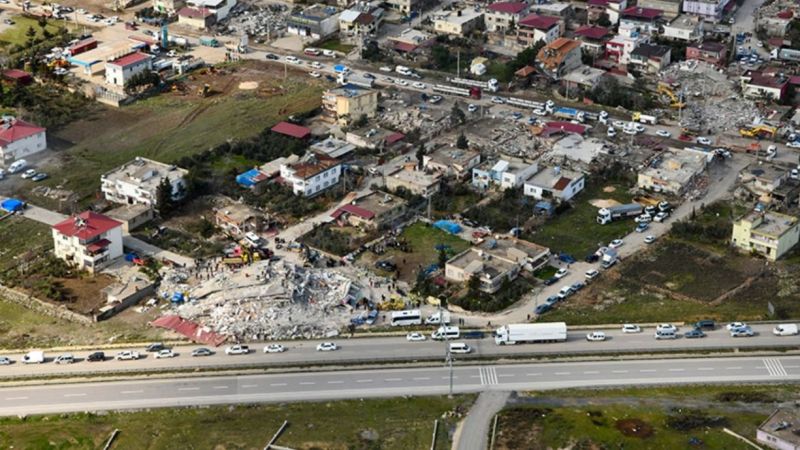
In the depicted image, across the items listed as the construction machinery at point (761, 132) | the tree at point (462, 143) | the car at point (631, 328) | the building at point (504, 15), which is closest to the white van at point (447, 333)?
the car at point (631, 328)

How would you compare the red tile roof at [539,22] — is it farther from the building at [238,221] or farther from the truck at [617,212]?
the building at [238,221]

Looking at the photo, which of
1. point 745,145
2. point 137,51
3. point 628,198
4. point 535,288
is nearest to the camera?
point 535,288

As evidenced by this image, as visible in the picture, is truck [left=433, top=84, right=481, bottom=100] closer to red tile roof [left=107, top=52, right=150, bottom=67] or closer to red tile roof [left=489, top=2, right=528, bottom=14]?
red tile roof [left=489, top=2, right=528, bottom=14]

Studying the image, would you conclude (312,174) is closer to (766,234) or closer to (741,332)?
(766,234)

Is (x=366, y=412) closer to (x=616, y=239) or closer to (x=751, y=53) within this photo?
(x=616, y=239)

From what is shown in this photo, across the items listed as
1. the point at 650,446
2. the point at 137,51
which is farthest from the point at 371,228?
the point at 137,51
